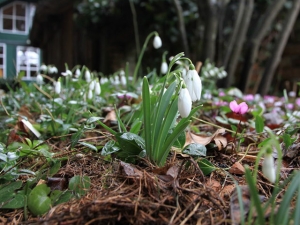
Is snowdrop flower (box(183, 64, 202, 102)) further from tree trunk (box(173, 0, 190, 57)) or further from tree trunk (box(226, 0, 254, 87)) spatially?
tree trunk (box(173, 0, 190, 57))

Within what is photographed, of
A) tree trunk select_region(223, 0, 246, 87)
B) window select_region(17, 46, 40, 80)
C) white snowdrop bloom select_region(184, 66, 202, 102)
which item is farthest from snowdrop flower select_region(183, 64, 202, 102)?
window select_region(17, 46, 40, 80)

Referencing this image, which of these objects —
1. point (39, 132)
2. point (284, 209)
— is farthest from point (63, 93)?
point (284, 209)

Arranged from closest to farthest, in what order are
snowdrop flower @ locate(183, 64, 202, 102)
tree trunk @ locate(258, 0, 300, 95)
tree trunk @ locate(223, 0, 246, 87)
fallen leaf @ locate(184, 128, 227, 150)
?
1. snowdrop flower @ locate(183, 64, 202, 102)
2. fallen leaf @ locate(184, 128, 227, 150)
3. tree trunk @ locate(258, 0, 300, 95)
4. tree trunk @ locate(223, 0, 246, 87)

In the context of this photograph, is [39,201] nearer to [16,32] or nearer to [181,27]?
[181,27]

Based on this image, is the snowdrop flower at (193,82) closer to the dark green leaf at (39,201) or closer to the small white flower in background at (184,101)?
the small white flower in background at (184,101)

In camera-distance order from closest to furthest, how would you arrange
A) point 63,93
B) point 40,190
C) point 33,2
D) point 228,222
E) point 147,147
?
point 228,222 → point 40,190 → point 147,147 → point 63,93 → point 33,2

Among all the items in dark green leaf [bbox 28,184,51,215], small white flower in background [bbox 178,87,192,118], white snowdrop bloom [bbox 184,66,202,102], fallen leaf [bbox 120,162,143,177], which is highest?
white snowdrop bloom [bbox 184,66,202,102]

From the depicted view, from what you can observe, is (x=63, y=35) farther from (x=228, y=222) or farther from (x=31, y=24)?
(x=228, y=222)

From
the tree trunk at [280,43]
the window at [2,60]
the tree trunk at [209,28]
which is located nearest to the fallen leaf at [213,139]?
the tree trunk at [209,28]

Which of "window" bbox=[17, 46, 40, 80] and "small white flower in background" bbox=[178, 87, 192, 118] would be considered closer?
"small white flower in background" bbox=[178, 87, 192, 118]
